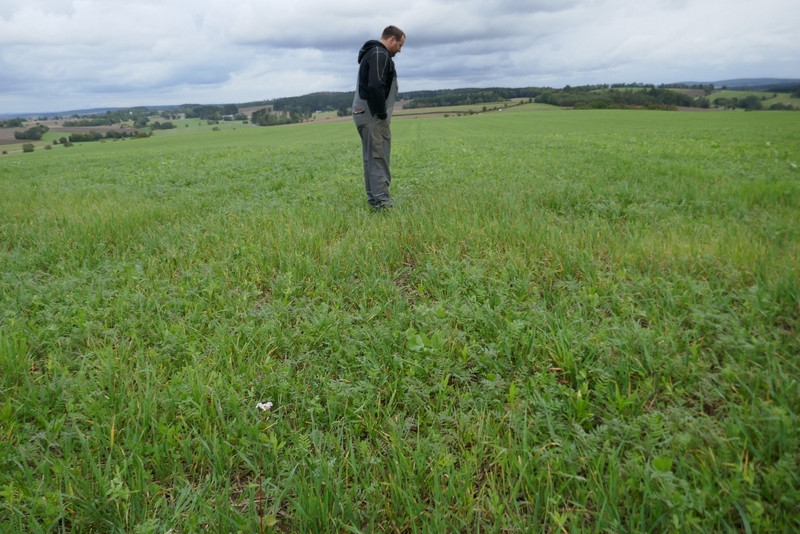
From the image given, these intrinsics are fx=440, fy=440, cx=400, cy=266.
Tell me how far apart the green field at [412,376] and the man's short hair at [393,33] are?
285 centimetres

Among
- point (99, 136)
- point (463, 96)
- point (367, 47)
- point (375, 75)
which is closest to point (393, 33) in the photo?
point (367, 47)

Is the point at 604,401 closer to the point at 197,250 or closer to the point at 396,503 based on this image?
the point at 396,503

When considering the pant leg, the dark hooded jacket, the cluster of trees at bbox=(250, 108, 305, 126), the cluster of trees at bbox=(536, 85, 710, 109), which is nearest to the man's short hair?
the dark hooded jacket

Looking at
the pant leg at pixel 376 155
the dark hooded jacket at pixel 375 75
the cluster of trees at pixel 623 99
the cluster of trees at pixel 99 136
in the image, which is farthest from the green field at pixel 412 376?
the cluster of trees at pixel 623 99

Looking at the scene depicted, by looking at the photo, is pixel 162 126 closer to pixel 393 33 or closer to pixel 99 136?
pixel 99 136

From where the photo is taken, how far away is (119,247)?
519 cm

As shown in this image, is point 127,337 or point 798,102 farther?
point 798,102

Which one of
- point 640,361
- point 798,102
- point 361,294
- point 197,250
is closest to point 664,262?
point 640,361

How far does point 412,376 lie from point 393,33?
5.36 metres

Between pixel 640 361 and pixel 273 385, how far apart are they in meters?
2.13

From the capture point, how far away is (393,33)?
6230 millimetres

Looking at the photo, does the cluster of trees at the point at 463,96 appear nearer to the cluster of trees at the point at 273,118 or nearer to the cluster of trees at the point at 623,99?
the cluster of trees at the point at 623,99

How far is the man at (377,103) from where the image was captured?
6020mm

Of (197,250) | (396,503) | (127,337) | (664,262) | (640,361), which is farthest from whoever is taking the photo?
(197,250)
